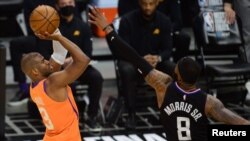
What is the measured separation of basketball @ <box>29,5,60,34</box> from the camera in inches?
246

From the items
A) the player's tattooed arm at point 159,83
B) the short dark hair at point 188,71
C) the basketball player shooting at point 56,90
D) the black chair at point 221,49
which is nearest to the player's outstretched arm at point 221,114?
the short dark hair at point 188,71

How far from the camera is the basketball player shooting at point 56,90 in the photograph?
5859mm

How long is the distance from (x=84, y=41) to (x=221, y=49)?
2118mm

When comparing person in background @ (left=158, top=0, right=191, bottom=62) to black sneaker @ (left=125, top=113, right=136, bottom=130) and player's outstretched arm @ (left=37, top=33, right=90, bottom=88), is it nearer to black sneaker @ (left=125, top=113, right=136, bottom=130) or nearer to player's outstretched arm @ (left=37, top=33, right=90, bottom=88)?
black sneaker @ (left=125, top=113, right=136, bottom=130)

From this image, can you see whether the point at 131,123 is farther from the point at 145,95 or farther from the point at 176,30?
the point at 176,30

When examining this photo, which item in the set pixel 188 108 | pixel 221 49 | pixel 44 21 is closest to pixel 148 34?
pixel 221 49

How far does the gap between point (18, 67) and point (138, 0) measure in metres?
1.87

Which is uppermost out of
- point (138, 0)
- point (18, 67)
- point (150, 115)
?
point (138, 0)

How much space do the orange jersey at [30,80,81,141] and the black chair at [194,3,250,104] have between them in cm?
375

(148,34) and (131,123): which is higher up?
(148,34)

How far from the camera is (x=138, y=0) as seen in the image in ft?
31.1

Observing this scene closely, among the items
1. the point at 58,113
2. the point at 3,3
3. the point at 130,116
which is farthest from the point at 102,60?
the point at 58,113

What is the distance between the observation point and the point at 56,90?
5.90 metres

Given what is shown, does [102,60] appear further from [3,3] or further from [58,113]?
[58,113]
